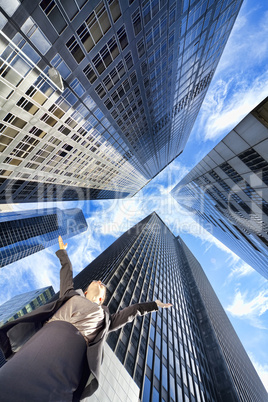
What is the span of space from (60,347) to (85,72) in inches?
1052

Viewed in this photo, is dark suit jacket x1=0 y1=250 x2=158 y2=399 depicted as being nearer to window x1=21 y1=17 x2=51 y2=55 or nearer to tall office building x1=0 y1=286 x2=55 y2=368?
window x1=21 y1=17 x2=51 y2=55

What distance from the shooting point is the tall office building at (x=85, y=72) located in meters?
16.2

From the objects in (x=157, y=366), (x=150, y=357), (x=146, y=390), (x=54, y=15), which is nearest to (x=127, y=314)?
(x=146, y=390)

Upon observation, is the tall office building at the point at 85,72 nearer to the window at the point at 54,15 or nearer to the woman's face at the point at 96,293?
the window at the point at 54,15

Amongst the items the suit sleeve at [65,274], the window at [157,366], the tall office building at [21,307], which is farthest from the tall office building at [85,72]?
the tall office building at [21,307]

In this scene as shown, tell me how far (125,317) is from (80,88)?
2686 centimetres

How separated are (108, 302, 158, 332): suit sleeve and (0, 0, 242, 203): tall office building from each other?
21522 mm

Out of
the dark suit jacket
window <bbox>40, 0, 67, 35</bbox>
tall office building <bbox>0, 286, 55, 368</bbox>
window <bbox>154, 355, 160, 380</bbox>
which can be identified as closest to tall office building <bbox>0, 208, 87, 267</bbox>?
tall office building <bbox>0, 286, 55, 368</bbox>

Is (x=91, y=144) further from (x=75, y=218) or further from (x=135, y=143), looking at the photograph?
(x=75, y=218)

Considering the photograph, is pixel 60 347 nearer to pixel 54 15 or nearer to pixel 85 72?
pixel 54 15

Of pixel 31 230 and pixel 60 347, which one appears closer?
pixel 60 347

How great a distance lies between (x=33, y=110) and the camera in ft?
74.0

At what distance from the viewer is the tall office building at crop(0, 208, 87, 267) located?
89.6m

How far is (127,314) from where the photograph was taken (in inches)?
203
